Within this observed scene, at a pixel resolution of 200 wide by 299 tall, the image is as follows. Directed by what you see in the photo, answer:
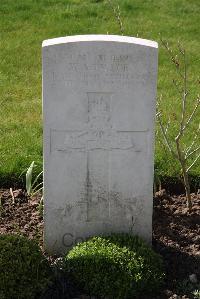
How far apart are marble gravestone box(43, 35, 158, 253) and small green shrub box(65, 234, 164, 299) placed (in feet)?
0.89

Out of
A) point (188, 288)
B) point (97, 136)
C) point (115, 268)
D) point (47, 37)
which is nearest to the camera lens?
point (115, 268)

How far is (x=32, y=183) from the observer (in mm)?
5492

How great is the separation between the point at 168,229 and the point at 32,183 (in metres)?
1.23

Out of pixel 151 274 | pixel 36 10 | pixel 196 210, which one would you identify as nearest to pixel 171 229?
pixel 196 210

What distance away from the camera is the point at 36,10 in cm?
983

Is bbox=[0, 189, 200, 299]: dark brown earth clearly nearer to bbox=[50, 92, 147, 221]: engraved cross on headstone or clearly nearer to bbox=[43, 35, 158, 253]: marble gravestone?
bbox=[43, 35, 158, 253]: marble gravestone

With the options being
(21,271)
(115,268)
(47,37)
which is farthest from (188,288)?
(47,37)

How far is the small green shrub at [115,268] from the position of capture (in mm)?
4117

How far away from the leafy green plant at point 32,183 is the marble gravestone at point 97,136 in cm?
54

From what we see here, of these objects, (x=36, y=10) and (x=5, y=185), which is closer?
(x=5, y=185)

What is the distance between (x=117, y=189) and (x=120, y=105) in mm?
594

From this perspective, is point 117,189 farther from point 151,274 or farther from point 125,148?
point 151,274

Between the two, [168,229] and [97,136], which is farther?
[168,229]

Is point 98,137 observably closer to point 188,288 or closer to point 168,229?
point 168,229
